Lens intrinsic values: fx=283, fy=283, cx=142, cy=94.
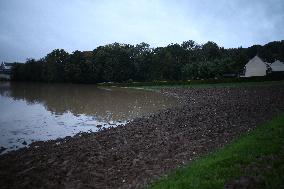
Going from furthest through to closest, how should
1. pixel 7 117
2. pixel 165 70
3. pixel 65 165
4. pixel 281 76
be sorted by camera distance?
pixel 165 70 → pixel 281 76 → pixel 7 117 → pixel 65 165

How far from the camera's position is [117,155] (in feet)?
47.7

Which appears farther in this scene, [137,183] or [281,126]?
[281,126]

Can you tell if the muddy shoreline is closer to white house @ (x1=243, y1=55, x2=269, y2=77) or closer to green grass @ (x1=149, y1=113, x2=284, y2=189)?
green grass @ (x1=149, y1=113, x2=284, y2=189)

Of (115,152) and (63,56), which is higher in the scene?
(63,56)

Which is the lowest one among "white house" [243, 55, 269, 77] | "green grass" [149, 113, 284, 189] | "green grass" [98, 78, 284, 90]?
"green grass" [149, 113, 284, 189]

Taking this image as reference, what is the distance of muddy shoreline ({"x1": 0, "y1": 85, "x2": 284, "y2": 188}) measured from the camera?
1153 cm

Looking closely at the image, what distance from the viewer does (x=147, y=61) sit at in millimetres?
117625

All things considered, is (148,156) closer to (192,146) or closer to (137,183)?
(192,146)

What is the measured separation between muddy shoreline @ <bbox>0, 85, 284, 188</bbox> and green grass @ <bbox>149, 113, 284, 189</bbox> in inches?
55.0

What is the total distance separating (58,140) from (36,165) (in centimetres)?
538

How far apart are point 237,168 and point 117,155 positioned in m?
6.57

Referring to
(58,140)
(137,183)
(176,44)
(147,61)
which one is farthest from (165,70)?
(137,183)

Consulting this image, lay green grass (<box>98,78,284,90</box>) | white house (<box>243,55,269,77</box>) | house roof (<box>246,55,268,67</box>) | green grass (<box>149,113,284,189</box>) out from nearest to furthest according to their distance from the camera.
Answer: green grass (<box>149,113,284,189</box>) < green grass (<box>98,78,284,90</box>) < white house (<box>243,55,269,77</box>) < house roof (<box>246,55,268,67</box>)

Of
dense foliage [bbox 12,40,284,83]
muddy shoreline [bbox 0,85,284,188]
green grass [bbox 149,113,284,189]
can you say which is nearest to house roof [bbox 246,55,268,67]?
dense foliage [bbox 12,40,284,83]
